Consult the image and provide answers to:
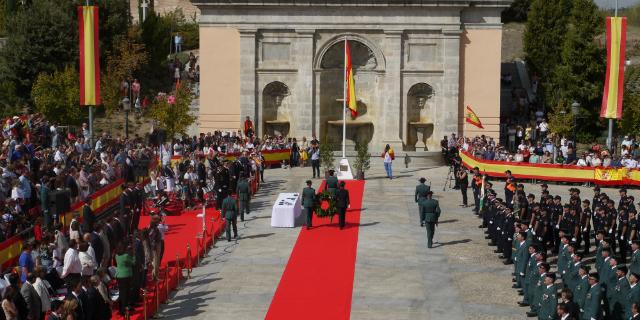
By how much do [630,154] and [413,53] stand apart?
1181 centimetres

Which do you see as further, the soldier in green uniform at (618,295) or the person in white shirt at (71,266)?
the person in white shirt at (71,266)

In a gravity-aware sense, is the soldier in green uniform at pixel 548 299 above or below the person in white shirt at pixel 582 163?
below

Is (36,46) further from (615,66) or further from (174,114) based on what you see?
(615,66)

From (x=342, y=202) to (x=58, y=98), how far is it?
78.6 feet

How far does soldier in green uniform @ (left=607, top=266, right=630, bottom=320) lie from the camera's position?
19922 millimetres

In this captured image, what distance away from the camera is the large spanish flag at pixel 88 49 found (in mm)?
37375

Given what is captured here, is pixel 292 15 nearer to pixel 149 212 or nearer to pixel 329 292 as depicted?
pixel 149 212

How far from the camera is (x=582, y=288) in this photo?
65.2ft

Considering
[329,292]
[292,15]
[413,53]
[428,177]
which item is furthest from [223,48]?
[329,292]

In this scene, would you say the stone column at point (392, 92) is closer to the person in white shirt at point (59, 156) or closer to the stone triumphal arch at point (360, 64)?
the stone triumphal arch at point (360, 64)

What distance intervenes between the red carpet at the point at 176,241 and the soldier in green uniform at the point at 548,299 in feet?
26.6

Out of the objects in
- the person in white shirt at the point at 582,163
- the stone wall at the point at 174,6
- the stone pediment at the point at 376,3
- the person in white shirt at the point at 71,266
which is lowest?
the person in white shirt at the point at 71,266

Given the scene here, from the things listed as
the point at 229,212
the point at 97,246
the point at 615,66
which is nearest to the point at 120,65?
the point at 615,66

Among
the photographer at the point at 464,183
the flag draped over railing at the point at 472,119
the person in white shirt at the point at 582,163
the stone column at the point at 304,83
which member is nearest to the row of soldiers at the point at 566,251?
the photographer at the point at 464,183
